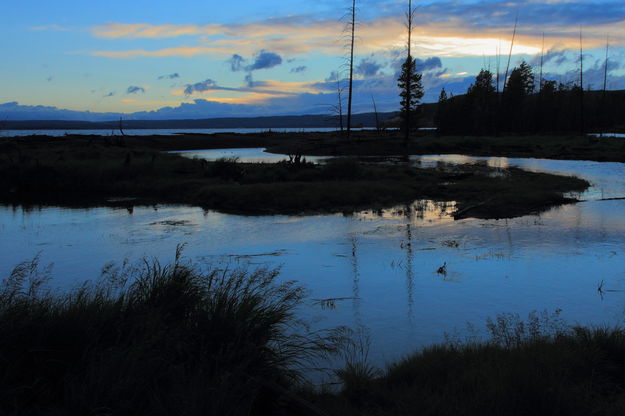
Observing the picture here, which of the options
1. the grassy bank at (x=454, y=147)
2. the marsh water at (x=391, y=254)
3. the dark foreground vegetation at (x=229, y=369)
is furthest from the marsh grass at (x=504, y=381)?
the grassy bank at (x=454, y=147)

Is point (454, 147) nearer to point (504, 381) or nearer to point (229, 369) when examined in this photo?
point (504, 381)

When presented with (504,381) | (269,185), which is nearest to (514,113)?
(269,185)

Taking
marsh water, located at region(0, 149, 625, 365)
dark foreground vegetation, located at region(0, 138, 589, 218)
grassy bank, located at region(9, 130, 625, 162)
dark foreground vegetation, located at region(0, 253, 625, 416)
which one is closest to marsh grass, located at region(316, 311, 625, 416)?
dark foreground vegetation, located at region(0, 253, 625, 416)

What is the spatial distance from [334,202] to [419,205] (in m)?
3.69

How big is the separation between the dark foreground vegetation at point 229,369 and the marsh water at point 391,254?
58.4 inches

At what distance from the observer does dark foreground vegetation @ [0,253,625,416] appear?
471 cm

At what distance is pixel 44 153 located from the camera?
1415 inches

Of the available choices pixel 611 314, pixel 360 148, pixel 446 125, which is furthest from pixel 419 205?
pixel 446 125

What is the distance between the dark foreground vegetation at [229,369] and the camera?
15.5 feet

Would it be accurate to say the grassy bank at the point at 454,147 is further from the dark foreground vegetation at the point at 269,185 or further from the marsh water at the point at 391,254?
the marsh water at the point at 391,254

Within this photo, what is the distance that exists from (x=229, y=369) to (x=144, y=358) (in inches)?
36.8

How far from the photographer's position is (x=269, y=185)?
81.5ft

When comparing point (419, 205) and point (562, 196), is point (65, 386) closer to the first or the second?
point (419, 205)

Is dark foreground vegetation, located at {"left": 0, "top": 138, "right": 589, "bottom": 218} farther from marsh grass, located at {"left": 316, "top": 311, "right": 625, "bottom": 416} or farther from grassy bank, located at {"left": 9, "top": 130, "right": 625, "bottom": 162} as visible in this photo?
grassy bank, located at {"left": 9, "top": 130, "right": 625, "bottom": 162}
